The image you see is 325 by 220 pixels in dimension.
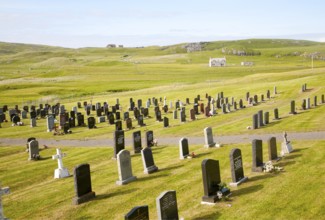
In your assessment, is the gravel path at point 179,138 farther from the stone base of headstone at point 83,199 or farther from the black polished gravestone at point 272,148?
the stone base of headstone at point 83,199

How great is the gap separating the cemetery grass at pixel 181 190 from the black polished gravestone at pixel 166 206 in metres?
1.02

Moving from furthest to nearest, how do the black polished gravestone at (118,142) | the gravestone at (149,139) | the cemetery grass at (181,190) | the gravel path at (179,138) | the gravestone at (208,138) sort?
the gravestone at (149,139) < the gravel path at (179,138) < the black polished gravestone at (118,142) < the gravestone at (208,138) < the cemetery grass at (181,190)

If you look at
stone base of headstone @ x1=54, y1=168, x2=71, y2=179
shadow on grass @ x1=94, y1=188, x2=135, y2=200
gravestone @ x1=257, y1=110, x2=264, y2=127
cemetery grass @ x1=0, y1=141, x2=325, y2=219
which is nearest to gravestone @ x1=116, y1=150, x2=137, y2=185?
cemetery grass @ x1=0, y1=141, x2=325, y2=219

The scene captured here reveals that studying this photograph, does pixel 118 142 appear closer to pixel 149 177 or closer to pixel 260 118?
pixel 149 177

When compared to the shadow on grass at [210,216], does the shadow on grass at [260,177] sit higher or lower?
higher

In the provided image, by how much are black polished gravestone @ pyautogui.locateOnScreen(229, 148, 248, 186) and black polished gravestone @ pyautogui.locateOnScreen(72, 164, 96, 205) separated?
579 cm

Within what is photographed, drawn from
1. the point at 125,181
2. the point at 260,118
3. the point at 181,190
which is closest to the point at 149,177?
the point at 125,181

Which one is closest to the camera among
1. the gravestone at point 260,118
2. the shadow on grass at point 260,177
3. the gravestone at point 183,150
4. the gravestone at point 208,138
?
the shadow on grass at point 260,177

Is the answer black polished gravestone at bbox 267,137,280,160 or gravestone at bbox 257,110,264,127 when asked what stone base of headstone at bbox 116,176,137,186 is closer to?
black polished gravestone at bbox 267,137,280,160

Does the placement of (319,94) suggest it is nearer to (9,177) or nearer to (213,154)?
(213,154)

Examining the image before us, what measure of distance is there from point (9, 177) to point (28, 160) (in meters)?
4.09

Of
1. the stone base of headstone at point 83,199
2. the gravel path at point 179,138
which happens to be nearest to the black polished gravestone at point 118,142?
the gravel path at point 179,138

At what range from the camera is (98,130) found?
34844 millimetres

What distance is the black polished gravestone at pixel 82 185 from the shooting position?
14473 mm
